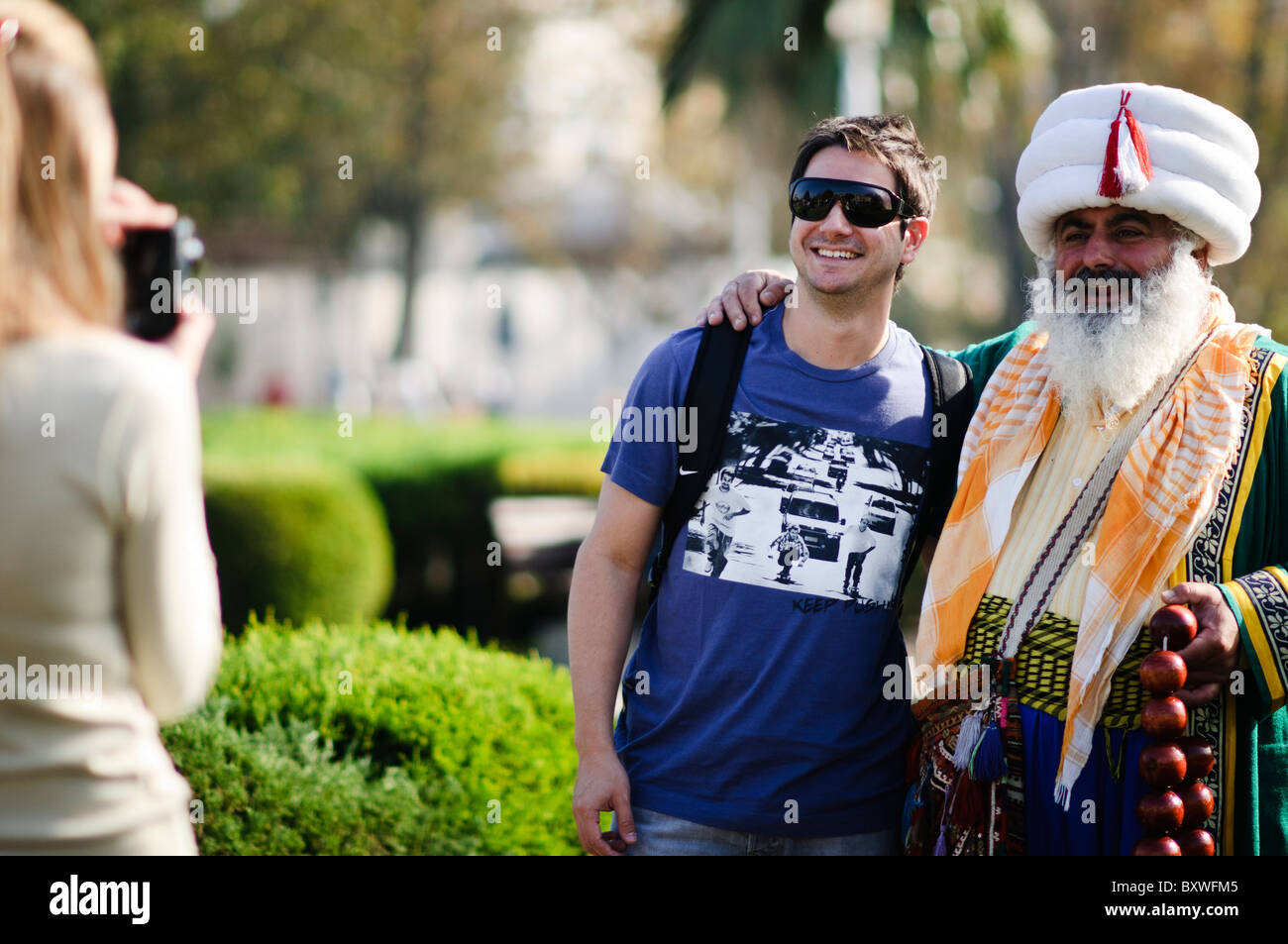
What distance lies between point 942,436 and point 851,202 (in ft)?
2.05

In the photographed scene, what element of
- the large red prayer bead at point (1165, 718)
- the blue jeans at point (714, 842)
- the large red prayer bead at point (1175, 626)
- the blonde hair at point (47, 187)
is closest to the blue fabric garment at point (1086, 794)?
the large red prayer bead at point (1165, 718)

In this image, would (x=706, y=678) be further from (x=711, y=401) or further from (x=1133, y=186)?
(x=1133, y=186)

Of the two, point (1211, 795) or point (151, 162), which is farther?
point (151, 162)

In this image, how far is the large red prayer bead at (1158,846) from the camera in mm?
2725

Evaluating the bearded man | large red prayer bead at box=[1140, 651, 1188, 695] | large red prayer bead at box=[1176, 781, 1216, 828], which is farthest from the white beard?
large red prayer bead at box=[1176, 781, 1216, 828]

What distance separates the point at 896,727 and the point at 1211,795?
2.32 ft

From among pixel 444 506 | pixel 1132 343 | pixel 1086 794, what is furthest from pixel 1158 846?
pixel 444 506

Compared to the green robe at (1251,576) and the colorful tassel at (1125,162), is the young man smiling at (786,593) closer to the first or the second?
the colorful tassel at (1125,162)

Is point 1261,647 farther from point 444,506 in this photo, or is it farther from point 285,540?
point 444,506

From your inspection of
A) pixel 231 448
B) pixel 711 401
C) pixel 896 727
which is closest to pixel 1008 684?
pixel 896 727

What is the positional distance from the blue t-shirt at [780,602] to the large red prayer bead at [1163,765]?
22.9 inches

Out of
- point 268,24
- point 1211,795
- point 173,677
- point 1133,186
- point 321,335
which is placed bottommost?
point 1211,795

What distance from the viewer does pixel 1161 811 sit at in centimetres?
271

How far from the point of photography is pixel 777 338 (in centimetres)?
317
